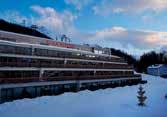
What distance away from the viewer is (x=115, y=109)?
4350cm

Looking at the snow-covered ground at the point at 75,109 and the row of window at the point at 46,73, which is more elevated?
the row of window at the point at 46,73

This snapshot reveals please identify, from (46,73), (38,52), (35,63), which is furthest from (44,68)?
(38,52)

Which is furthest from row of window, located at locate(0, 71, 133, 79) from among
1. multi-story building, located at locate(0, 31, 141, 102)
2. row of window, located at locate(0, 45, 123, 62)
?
row of window, located at locate(0, 45, 123, 62)

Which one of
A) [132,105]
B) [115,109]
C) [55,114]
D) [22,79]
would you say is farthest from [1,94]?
[132,105]

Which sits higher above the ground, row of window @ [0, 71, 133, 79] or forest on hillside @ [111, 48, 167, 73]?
forest on hillside @ [111, 48, 167, 73]

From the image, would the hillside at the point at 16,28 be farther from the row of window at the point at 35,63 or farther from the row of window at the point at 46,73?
the row of window at the point at 35,63

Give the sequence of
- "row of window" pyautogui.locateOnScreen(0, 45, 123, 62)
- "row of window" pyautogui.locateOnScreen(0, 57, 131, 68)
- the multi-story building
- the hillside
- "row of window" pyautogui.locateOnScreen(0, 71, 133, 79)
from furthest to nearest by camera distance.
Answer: the hillside, "row of window" pyautogui.locateOnScreen(0, 45, 123, 62), "row of window" pyautogui.locateOnScreen(0, 57, 131, 68), the multi-story building, "row of window" pyautogui.locateOnScreen(0, 71, 133, 79)

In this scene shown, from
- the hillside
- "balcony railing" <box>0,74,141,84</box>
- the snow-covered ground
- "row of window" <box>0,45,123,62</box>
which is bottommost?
the snow-covered ground

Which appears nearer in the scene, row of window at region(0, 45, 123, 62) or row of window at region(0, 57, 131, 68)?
row of window at region(0, 57, 131, 68)

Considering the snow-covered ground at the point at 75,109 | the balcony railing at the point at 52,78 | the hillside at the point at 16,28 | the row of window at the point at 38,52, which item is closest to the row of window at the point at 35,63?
the row of window at the point at 38,52

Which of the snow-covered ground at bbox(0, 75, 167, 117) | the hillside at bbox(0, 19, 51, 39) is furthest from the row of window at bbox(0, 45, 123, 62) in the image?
the hillside at bbox(0, 19, 51, 39)

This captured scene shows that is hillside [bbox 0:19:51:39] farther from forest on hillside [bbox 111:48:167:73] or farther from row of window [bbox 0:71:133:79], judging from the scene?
row of window [bbox 0:71:133:79]

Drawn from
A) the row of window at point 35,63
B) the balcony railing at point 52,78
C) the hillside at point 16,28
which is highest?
the hillside at point 16,28

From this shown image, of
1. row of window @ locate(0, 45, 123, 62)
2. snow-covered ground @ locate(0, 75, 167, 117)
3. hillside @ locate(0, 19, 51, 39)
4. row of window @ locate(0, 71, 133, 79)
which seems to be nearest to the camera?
snow-covered ground @ locate(0, 75, 167, 117)
